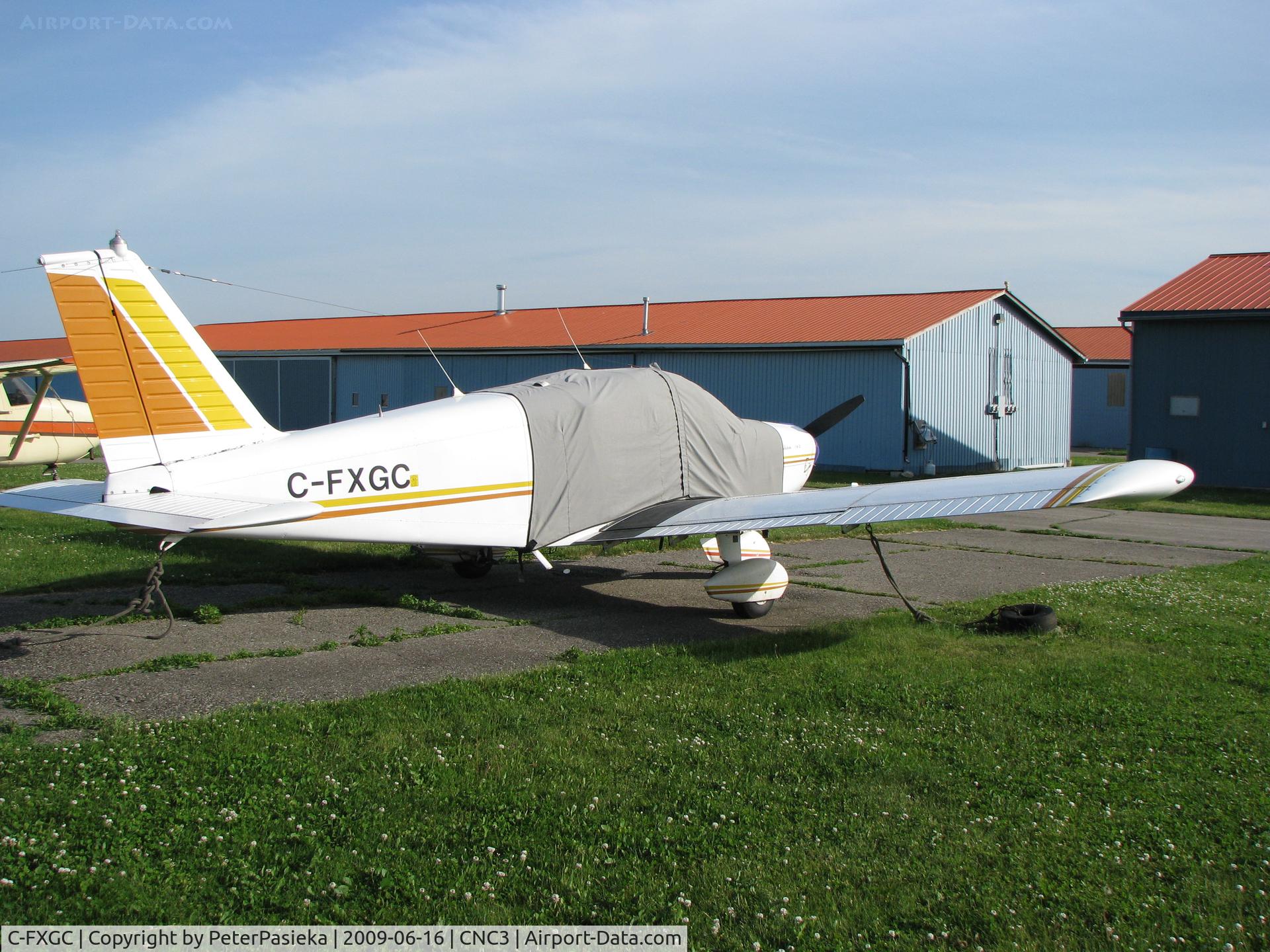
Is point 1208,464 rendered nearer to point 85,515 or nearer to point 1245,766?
point 1245,766

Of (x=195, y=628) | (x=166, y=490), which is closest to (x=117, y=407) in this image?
(x=166, y=490)

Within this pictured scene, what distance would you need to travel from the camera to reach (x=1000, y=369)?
3172 centimetres

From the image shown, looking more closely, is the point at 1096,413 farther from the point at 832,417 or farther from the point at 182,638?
the point at 182,638

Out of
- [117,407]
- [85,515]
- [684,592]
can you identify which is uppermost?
[117,407]

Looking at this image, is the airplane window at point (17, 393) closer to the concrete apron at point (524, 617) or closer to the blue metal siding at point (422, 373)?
the blue metal siding at point (422, 373)

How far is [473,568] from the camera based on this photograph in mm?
12039

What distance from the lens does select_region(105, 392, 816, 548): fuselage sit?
827 centimetres

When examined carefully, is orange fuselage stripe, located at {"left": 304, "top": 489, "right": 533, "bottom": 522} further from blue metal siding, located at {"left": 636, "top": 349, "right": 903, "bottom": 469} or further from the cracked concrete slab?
blue metal siding, located at {"left": 636, "top": 349, "right": 903, "bottom": 469}

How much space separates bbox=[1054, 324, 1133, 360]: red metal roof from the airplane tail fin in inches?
1693

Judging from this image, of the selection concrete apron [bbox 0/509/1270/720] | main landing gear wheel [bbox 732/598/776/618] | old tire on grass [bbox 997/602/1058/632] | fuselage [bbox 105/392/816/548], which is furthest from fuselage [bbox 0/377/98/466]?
old tire on grass [bbox 997/602/1058/632]

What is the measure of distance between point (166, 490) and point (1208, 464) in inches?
1026

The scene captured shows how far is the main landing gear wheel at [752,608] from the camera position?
9.86 meters

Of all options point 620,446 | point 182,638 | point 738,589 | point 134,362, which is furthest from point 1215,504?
point 134,362

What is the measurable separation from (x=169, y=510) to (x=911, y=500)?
19.7ft
